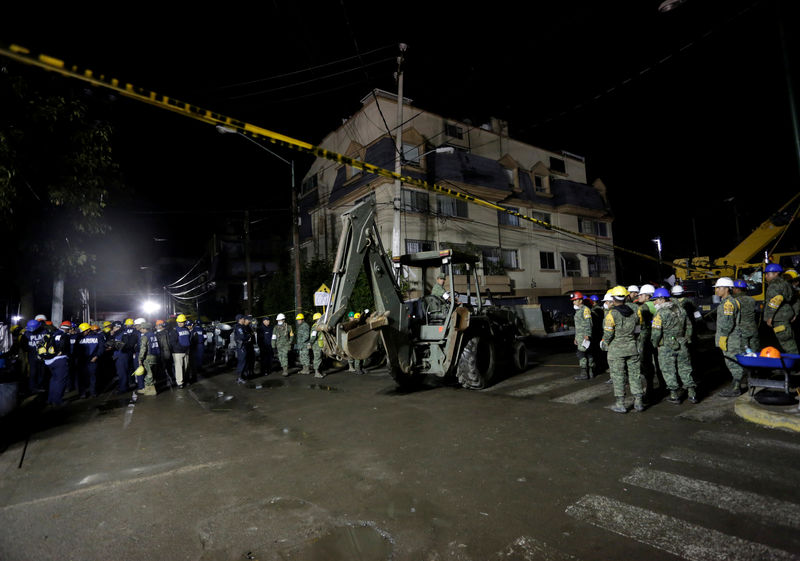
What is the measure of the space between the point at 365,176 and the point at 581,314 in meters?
17.9

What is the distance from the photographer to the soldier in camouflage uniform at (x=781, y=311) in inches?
278

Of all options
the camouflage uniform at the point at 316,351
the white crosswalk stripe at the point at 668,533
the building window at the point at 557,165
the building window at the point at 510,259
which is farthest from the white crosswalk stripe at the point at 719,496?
the building window at the point at 557,165

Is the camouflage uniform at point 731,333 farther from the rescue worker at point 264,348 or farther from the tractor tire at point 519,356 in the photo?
the rescue worker at point 264,348

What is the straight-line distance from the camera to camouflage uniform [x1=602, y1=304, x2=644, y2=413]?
6.31 metres

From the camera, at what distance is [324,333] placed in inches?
A: 295

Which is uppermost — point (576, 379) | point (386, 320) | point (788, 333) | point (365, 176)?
point (365, 176)

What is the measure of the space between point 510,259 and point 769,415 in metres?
23.3

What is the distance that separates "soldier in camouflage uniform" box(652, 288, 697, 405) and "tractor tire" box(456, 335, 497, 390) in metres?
3.34

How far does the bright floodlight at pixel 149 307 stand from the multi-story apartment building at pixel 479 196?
31.4 metres

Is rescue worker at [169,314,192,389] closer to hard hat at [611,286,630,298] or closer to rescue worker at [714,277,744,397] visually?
hard hat at [611,286,630,298]

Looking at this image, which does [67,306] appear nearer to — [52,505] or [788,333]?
[52,505]

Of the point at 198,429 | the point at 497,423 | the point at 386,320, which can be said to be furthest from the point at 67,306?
the point at 497,423

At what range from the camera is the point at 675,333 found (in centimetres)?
666

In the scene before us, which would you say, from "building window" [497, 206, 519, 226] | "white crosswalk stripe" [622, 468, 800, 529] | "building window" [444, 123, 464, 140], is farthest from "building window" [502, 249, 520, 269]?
"white crosswalk stripe" [622, 468, 800, 529]
